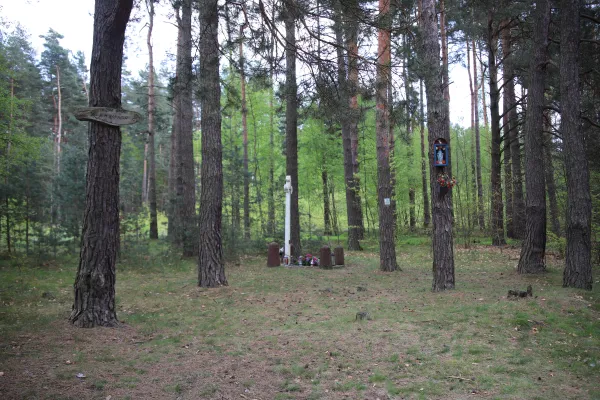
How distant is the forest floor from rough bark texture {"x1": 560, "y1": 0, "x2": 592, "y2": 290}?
1.56 ft

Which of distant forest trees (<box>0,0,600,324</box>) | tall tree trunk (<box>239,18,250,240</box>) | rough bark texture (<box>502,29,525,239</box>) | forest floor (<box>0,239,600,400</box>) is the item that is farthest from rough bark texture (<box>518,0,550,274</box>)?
rough bark texture (<box>502,29,525,239</box>)

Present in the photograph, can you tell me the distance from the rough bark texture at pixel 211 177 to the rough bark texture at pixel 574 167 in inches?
256

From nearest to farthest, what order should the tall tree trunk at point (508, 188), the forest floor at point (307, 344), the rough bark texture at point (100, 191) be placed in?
the forest floor at point (307, 344)
the rough bark texture at point (100, 191)
the tall tree trunk at point (508, 188)

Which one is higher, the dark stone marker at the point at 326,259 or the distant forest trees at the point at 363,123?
the distant forest trees at the point at 363,123

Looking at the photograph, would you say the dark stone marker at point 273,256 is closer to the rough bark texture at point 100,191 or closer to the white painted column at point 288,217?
the white painted column at point 288,217

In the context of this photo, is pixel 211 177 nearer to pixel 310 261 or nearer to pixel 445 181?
pixel 445 181

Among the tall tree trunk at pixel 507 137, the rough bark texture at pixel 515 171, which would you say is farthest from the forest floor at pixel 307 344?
the rough bark texture at pixel 515 171

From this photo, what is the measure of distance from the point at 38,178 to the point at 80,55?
80.3 feet

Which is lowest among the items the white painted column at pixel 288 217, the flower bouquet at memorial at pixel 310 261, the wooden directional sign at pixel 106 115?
the flower bouquet at memorial at pixel 310 261

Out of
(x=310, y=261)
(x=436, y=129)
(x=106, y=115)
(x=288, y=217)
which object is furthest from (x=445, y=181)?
(x=310, y=261)

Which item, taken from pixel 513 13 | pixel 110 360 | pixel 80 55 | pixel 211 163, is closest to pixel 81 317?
pixel 110 360

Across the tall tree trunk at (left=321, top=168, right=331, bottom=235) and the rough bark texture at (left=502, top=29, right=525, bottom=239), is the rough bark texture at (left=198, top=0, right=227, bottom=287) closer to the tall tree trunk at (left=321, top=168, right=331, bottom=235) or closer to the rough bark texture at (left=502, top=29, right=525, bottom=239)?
the tall tree trunk at (left=321, top=168, right=331, bottom=235)

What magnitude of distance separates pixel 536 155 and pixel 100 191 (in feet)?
28.9

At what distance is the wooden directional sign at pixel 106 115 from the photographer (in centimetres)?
527
